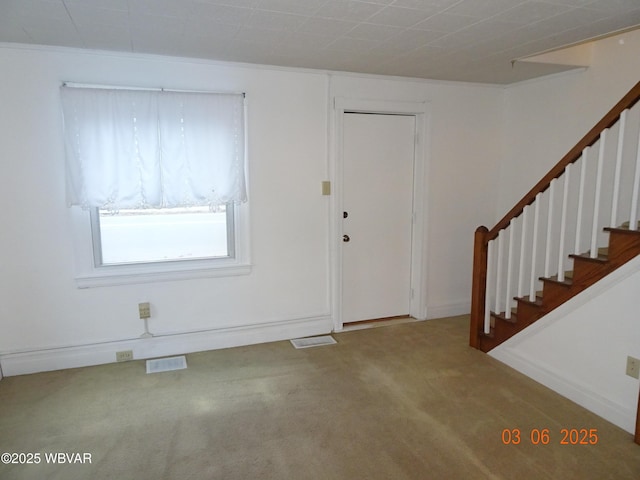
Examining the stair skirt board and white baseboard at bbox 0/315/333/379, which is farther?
the stair skirt board

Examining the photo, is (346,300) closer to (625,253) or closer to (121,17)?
(625,253)

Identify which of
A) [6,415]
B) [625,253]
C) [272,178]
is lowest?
[6,415]

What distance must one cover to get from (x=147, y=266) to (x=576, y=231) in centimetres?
319

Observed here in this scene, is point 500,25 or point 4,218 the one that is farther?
point 4,218

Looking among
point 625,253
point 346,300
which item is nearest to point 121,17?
point 346,300

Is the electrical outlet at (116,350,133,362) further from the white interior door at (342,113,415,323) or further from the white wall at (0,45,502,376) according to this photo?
the white interior door at (342,113,415,323)

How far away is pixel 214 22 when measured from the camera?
2.55 m

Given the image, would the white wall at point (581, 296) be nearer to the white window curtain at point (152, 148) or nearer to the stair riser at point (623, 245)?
the stair riser at point (623, 245)

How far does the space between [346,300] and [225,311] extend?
1.20 meters

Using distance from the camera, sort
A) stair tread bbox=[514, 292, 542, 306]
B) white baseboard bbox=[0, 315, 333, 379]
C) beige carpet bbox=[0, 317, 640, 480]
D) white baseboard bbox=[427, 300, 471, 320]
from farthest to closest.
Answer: white baseboard bbox=[427, 300, 471, 320]
white baseboard bbox=[0, 315, 333, 379]
stair tread bbox=[514, 292, 542, 306]
beige carpet bbox=[0, 317, 640, 480]

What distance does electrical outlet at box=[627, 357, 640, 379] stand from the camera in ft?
8.18

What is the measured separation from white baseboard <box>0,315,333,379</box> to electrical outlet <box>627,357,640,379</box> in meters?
2.34

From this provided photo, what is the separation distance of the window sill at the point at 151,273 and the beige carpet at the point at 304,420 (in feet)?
2.19

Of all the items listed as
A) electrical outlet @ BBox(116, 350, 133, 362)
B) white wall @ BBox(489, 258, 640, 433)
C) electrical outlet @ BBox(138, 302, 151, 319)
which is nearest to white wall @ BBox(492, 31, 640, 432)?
white wall @ BBox(489, 258, 640, 433)
